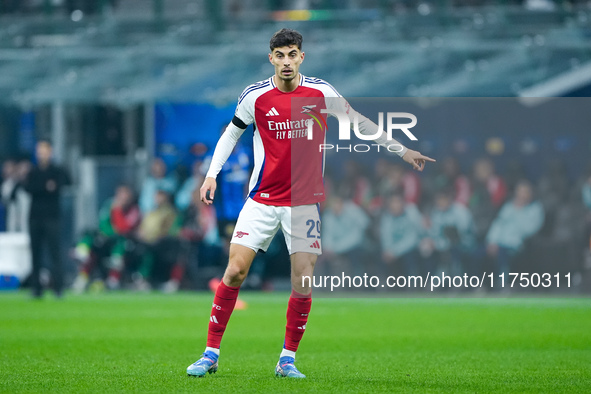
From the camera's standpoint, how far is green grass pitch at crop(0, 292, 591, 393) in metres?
6.61

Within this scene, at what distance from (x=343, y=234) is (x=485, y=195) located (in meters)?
2.14

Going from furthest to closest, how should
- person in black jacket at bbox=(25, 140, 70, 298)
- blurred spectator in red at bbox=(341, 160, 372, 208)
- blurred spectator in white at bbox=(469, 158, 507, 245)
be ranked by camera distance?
1. person in black jacket at bbox=(25, 140, 70, 298)
2. blurred spectator in red at bbox=(341, 160, 372, 208)
3. blurred spectator in white at bbox=(469, 158, 507, 245)

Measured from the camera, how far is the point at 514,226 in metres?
14.0

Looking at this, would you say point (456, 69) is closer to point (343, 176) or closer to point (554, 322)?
point (343, 176)

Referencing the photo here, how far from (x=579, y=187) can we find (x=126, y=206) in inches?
296

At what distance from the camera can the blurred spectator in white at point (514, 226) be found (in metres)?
12.3

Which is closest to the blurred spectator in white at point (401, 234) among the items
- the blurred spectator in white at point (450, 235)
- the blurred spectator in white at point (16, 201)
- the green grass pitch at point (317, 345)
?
the blurred spectator in white at point (450, 235)

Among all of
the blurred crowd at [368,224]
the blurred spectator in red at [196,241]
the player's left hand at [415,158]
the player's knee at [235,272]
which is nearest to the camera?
the player's knee at [235,272]

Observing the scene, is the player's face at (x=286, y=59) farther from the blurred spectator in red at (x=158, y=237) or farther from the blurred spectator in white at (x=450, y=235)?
the blurred spectator in red at (x=158, y=237)

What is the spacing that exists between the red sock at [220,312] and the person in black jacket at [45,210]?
29.2ft

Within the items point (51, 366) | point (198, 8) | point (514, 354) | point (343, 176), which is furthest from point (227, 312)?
point (198, 8)

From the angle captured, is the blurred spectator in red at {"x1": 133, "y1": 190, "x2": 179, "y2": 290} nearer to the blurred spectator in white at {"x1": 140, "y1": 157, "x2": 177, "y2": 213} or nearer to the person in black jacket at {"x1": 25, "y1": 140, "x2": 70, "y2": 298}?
the blurred spectator in white at {"x1": 140, "y1": 157, "x2": 177, "y2": 213}

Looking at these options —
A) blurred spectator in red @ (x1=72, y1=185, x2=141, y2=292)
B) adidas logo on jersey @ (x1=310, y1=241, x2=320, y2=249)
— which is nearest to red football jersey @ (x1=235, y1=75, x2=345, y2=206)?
adidas logo on jersey @ (x1=310, y1=241, x2=320, y2=249)

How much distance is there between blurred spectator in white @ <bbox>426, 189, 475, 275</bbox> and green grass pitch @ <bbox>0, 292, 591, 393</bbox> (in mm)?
637
